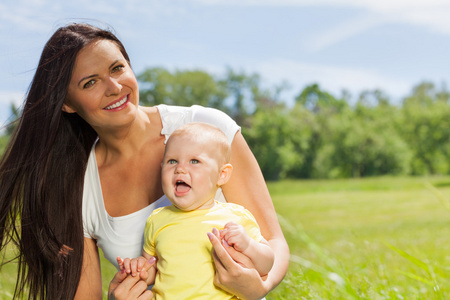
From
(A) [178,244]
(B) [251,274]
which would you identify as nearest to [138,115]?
(A) [178,244]

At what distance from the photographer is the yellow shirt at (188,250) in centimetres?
174

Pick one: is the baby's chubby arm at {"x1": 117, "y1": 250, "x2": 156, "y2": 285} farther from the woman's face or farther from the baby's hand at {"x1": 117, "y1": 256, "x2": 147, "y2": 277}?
the woman's face

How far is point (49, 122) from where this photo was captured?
2383 millimetres

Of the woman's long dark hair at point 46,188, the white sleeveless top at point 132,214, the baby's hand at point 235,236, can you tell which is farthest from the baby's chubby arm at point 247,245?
the woman's long dark hair at point 46,188

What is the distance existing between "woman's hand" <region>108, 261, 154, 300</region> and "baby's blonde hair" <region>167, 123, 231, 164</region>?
0.47 m

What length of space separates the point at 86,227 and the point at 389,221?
15.0m

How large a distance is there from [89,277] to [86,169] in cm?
54

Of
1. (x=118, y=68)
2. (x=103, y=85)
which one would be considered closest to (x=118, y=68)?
(x=118, y=68)

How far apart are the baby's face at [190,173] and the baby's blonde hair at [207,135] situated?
0.08 feet

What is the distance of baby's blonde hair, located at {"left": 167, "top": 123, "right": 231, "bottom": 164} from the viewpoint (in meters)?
1.85

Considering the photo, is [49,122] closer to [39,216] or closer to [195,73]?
[39,216]

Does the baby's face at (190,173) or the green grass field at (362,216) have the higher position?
the baby's face at (190,173)

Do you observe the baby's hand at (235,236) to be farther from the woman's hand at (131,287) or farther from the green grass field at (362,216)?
the green grass field at (362,216)

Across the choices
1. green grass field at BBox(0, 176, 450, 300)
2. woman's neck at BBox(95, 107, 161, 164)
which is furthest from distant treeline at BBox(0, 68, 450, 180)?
woman's neck at BBox(95, 107, 161, 164)
